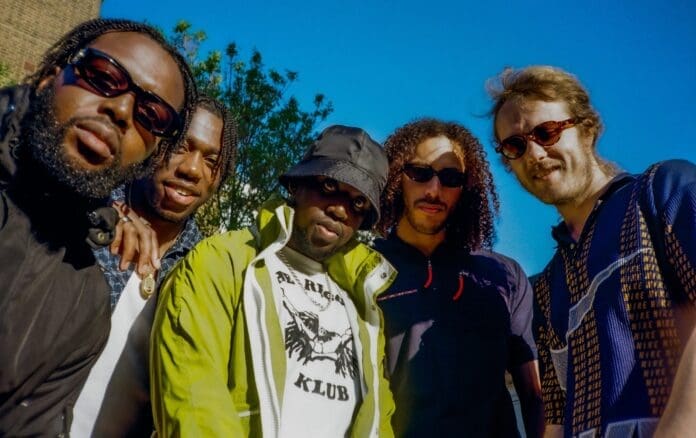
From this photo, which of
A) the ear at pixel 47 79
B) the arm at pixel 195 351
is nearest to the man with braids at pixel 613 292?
the arm at pixel 195 351

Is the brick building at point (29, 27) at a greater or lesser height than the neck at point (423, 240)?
greater

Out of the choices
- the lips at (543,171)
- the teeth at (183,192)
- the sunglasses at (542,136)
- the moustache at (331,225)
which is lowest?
the moustache at (331,225)

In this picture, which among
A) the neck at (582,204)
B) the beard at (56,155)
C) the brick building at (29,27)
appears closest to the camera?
the beard at (56,155)

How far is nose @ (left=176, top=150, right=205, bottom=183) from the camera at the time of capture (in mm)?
3170

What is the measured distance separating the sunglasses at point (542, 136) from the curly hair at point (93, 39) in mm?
1755

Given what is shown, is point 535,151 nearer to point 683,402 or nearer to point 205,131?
point 683,402

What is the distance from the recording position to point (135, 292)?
2.50 meters

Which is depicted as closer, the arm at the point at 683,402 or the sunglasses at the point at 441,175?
the arm at the point at 683,402

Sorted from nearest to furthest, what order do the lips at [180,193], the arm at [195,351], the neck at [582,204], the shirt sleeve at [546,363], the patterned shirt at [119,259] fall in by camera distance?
1. the arm at [195,351]
2. the patterned shirt at [119,259]
3. the shirt sleeve at [546,363]
4. the neck at [582,204]
5. the lips at [180,193]

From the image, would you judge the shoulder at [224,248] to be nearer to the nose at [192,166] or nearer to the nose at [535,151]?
the nose at [192,166]

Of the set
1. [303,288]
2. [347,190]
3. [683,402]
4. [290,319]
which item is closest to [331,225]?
[347,190]

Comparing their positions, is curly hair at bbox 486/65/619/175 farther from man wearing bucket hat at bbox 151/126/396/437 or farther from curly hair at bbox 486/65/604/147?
man wearing bucket hat at bbox 151/126/396/437

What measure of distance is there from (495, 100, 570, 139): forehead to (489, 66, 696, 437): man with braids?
0.06 ft

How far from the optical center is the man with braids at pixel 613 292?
1776 millimetres
